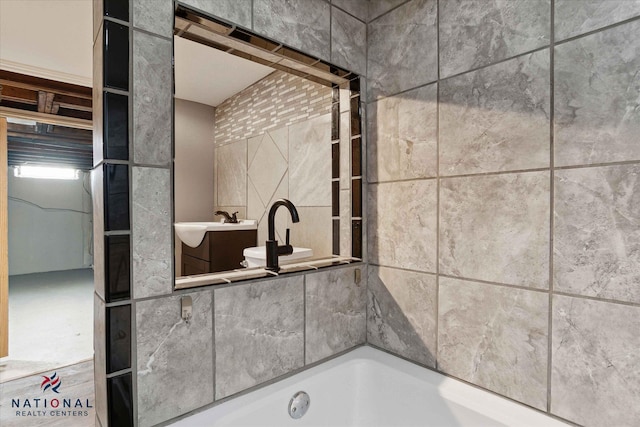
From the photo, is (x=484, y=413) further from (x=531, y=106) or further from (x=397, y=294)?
(x=531, y=106)

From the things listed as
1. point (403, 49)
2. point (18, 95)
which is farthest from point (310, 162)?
point (18, 95)

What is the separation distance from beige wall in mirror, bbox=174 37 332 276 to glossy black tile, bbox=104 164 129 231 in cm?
92

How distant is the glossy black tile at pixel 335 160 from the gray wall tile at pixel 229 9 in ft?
2.15

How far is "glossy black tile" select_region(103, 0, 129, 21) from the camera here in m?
0.80

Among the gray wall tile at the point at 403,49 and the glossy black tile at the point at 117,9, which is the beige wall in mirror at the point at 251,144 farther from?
the glossy black tile at the point at 117,9

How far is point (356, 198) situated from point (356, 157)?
7.6 inches

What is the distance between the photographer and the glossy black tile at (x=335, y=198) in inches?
60.0

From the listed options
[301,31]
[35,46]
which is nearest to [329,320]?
[301,31]

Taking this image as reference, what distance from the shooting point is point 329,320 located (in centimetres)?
131

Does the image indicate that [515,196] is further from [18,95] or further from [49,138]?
[49,138]

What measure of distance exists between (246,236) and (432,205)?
46.3 inches

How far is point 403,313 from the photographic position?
4.28ft

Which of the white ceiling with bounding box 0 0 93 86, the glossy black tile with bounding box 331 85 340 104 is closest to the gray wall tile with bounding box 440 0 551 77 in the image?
the glossy black tile with bounding box 331 85 340 104
